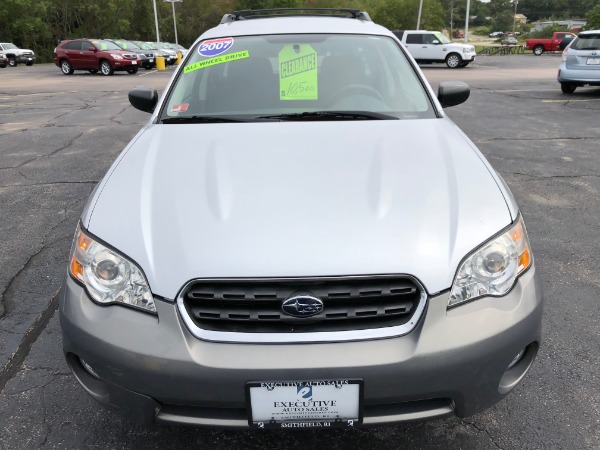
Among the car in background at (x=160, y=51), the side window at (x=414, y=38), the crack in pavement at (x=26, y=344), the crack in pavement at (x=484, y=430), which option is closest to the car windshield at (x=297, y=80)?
the crack in pavement at (x=26, y=344)

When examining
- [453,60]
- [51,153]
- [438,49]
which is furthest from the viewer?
[438,49]

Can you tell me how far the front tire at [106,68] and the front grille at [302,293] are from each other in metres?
25.3

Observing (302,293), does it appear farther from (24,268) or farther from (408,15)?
(408,15)

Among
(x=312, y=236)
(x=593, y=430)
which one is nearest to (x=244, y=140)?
(x=312, y=236)

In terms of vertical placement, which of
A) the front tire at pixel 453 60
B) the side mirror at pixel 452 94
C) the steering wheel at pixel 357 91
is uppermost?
the steering wheel at pixel 357 91

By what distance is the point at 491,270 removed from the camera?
179cm

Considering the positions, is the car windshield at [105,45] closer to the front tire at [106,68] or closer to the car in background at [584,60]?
the front tire at [106,68]

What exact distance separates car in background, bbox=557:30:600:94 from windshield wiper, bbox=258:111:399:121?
11.0m

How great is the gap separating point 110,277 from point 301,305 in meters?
0.66

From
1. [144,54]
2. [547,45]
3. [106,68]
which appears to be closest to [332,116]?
[106,68]

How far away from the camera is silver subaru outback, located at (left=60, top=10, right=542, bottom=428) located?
1620mm

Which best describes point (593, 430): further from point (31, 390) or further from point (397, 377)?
point (31, 390)

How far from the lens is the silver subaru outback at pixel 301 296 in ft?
5.32

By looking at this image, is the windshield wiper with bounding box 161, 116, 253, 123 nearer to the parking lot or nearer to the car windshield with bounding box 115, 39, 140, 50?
the parking lot
